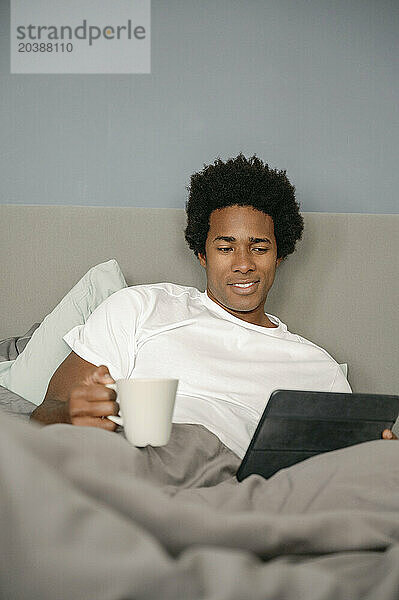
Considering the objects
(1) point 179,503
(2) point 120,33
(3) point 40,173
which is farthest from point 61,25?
(1) point 179,503

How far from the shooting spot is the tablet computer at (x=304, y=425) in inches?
43.6

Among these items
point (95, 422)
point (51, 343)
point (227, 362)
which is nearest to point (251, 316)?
point (227, 362)

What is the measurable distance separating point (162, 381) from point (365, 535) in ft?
1.31

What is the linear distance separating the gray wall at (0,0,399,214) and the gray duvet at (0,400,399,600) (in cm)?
143

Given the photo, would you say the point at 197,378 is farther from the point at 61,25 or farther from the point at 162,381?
the point at 61,25

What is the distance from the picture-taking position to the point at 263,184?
72.4 inches

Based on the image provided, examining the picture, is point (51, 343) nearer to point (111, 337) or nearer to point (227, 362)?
point (111, 337)

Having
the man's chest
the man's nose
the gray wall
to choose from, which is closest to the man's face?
the man's nose

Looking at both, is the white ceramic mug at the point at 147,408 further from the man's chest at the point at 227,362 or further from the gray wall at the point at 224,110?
the gray wall at the point at 224,110

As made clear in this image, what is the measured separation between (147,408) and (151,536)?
1.36 feet

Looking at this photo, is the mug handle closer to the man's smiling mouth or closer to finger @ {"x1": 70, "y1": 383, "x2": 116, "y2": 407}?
finger @ {"x1": 70, "y1": 383, "x2": 116, "y2": 407}

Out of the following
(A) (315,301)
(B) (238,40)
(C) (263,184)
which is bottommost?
(A) (315,301)
